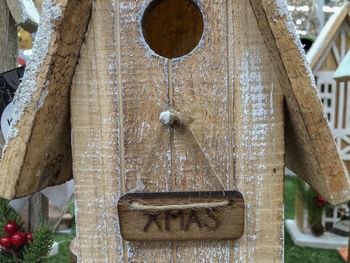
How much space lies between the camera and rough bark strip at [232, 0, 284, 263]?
0.74 m

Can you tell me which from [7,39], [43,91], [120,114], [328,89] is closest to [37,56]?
[43,91]

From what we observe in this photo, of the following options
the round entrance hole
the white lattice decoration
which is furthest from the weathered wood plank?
the white lattice decoration

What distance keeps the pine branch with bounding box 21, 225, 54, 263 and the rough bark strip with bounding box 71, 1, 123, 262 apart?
0.89 feet

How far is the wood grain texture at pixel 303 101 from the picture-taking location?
2.15 ft

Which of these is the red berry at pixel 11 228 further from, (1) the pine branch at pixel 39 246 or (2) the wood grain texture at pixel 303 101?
(2) the wood grain texture at pixel 303 101

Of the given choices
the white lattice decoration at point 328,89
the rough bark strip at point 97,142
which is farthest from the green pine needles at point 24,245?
the white lattice decoration at point 328,89

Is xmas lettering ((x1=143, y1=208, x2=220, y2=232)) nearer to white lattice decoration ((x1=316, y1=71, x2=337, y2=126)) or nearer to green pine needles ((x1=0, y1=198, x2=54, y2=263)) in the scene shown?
green pine needles ((x1=0, y1=198, x2=54, y2=263))

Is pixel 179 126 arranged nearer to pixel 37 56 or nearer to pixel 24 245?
pixel 37 56

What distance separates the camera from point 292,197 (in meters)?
4.38

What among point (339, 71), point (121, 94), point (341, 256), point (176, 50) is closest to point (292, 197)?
point (341, 256)

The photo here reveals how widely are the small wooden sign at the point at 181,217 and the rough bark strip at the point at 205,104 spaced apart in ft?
0.09

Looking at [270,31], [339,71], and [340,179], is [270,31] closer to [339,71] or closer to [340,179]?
[340,179]

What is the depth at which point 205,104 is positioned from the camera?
2.49ft

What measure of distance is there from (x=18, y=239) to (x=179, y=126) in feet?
1.85
